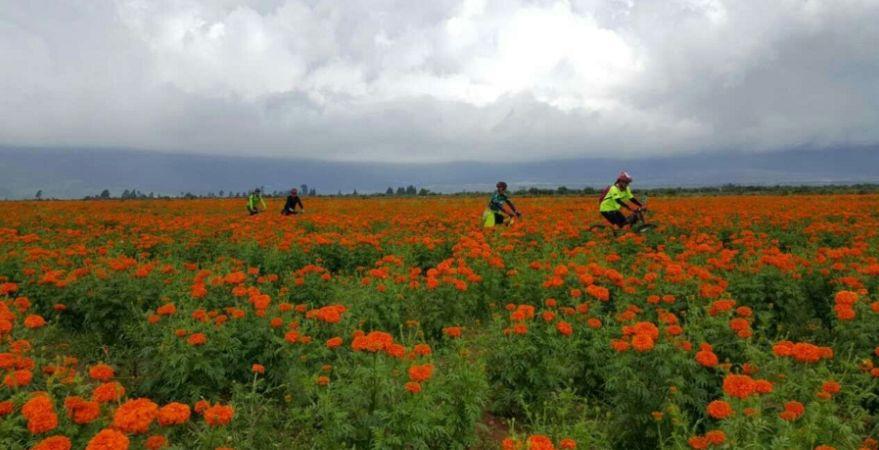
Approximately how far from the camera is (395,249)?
1009 centimetres

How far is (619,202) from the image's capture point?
1198cm

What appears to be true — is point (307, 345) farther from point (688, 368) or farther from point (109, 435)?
point (688, 368)

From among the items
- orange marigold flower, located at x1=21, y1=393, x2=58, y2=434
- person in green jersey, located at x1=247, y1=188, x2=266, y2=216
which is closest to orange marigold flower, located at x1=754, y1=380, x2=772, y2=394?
orange marigold flower, located at x1=21, y1=393, x2=58, y2=434

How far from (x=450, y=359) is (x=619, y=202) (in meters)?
8.45

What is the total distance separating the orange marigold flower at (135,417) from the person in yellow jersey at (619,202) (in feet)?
35.4

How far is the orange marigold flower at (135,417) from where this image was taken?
2.78 metres

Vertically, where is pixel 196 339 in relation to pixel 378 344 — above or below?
below

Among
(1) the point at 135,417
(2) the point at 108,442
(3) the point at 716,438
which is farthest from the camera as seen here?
(3) the point at 716,438

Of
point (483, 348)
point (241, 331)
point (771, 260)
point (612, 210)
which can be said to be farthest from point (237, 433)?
point (612, 210)

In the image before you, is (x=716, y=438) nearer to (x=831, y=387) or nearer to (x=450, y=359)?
(x=831, y=387)

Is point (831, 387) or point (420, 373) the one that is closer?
point (831, 387)

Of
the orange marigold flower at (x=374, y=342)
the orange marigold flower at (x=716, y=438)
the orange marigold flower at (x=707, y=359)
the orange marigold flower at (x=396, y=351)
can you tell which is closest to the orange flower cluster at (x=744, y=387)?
the orange marigold flower at (x=716, y=438)

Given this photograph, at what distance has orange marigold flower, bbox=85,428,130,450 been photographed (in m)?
2.55

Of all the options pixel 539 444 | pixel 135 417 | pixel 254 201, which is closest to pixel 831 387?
pixel 539 444
